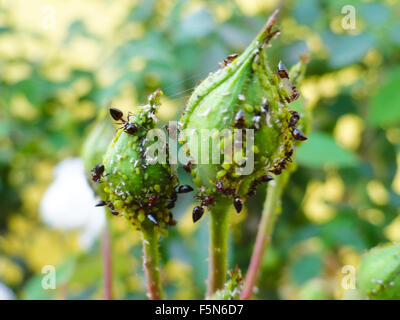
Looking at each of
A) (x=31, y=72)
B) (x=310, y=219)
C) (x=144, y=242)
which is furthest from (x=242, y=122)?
(x=31, y=72)

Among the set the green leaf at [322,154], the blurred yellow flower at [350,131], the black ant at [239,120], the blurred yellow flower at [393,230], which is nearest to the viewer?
the black ant at [239,120]

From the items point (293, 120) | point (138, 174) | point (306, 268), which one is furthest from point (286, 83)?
point (306, 268)

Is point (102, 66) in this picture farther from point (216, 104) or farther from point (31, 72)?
point (216, 104)

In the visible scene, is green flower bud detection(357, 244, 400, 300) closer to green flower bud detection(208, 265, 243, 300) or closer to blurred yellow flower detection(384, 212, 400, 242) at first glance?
green flower bud detection(208, 265, 243, 300)

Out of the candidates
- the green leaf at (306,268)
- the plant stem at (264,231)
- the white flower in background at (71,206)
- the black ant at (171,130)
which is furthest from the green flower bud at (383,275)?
the green leaf at (306,268)

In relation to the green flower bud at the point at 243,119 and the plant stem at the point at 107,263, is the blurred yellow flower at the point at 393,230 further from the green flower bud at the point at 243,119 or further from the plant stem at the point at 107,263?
the green flower bud at the point at 243,119

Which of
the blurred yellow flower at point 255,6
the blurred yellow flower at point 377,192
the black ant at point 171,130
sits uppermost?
the blurred yellow flower at point 255,6

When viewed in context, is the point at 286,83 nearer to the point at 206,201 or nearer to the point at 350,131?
the point at 206,201

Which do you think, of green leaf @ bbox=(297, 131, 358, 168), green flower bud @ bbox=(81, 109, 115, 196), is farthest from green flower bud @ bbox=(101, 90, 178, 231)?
green leaf @ bbox=(297, 131, 358, 168)

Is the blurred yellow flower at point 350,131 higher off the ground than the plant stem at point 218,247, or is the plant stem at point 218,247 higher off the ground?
the blurred yellow flower at point 350,131
